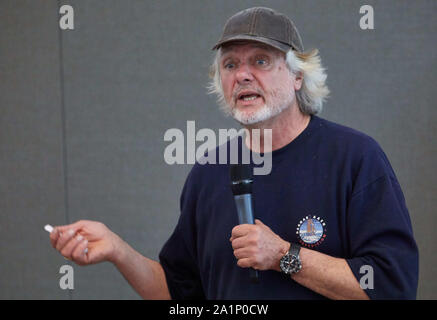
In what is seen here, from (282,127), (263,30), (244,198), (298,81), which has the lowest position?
(244,198)

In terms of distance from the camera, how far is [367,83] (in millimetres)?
2473

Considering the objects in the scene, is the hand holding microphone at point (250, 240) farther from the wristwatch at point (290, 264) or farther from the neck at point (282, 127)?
the neck at point (282, 127)

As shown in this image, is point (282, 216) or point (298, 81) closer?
point (282, 216)

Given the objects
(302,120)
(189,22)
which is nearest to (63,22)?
(189,22)

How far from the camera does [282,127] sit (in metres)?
1.46

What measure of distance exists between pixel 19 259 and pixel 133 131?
3.05 ft

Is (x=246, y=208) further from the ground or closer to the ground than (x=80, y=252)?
further from the ground

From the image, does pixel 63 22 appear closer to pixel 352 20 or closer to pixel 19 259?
pixel 19 259

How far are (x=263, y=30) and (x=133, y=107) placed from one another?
1316 mm

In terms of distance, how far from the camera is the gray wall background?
8.09 ft

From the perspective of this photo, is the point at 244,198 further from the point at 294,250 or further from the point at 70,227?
the point at 70,227

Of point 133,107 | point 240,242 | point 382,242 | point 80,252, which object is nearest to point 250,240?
point 240,242

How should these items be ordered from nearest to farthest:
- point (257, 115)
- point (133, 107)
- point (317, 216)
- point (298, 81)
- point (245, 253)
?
point (245, 253), point (317, 216), point (257, 115), point (298, 81), point (133, 107)
